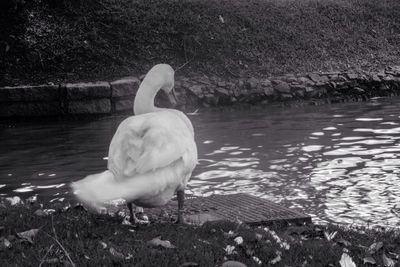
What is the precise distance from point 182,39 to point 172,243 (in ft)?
37.1

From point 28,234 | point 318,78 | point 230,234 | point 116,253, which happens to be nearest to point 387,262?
point 230,234

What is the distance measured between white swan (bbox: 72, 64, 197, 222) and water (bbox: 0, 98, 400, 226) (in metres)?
1.81

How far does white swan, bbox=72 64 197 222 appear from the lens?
210 inches

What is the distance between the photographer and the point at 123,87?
13.4 metres

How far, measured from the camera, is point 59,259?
451 centimetres

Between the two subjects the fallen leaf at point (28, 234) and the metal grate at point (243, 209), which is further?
the metal grate at point (243, 209)

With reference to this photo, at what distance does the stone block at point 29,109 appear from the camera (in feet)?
42.9

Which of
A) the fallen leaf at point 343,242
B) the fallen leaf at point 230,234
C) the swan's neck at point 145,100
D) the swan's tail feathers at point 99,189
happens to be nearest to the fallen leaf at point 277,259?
the fallen leaf at point 230,234

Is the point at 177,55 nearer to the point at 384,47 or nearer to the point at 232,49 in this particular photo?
the point at 232,49

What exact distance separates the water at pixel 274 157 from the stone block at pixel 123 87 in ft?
→ 1.54

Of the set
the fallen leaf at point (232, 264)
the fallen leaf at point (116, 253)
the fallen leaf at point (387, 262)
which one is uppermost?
the fallen leaf at point (116, 253)

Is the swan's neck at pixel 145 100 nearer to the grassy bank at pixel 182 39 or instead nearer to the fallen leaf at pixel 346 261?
the fallen leaf at pixel 346 261

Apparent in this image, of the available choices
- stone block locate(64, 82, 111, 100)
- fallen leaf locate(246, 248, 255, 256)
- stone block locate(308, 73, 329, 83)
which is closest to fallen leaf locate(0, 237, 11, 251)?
fallen leaf locate(246, 248, 255, 256)

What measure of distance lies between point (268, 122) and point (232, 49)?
4092 millimetres
